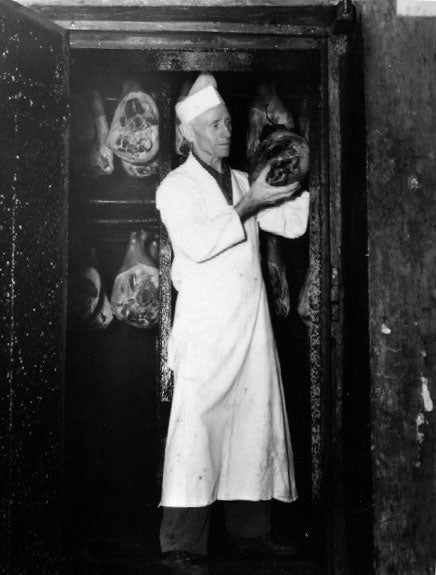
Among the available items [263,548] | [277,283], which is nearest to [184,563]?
[263,548]

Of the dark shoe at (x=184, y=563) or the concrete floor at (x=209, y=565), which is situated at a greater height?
the dark shoe at (x=184, y=563)

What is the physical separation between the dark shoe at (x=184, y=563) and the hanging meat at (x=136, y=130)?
205 centimetres

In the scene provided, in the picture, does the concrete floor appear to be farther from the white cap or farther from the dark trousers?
the white cap

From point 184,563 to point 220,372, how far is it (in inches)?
32.9

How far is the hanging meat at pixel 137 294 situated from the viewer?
123 inches

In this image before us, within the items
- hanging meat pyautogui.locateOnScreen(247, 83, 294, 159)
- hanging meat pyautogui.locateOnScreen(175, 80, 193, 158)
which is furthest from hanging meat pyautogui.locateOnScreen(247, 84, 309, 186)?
hanging meat pyautogui.locateOnScreen(175, 80, 193, 158)

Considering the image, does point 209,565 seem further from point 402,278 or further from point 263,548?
point 402,278

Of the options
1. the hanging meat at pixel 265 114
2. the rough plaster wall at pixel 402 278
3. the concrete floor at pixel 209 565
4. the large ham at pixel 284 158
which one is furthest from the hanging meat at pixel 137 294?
the rough plaster wall at pixel 402 278

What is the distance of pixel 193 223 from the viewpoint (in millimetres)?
2439

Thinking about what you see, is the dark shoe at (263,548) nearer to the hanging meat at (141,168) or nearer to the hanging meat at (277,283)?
the hanging meat at (277,283)

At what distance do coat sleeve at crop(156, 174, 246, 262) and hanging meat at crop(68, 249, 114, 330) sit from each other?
843 millimetres

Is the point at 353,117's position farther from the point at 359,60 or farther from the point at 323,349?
the point at 323,349

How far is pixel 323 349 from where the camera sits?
2498 millimetres

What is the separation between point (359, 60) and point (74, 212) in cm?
174
